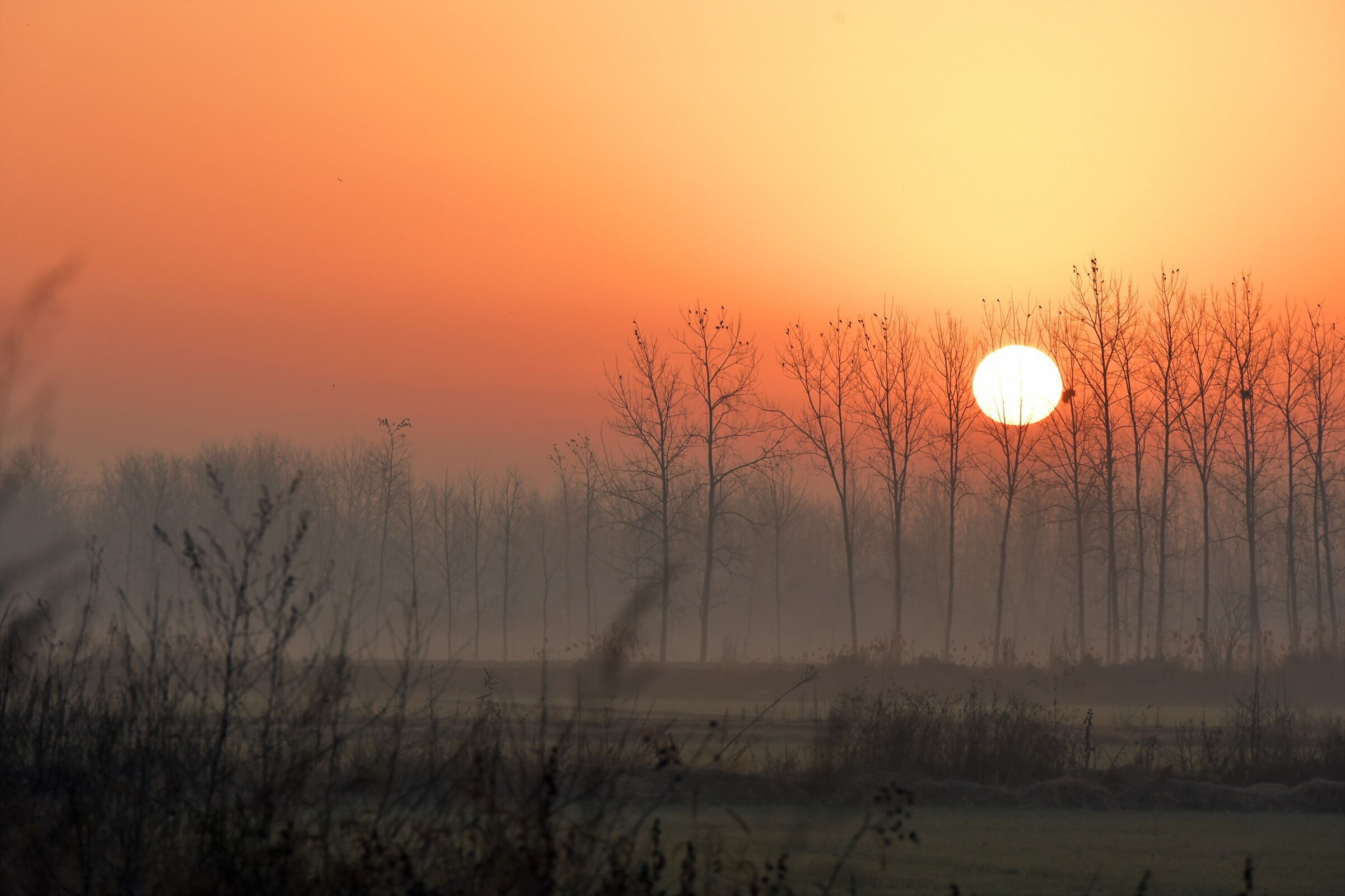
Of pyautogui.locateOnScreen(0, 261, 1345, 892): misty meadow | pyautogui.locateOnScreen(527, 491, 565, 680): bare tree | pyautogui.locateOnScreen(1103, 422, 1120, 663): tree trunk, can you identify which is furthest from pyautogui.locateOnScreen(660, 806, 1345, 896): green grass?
pyautogui.locateOnScreen(527, 491, 565, 680): bare tree

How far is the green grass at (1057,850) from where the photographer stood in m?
11.3

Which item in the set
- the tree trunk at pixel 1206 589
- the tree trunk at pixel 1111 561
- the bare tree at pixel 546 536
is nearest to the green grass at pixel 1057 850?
the tree trunk at pixel 1206 589

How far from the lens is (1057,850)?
13227 mm

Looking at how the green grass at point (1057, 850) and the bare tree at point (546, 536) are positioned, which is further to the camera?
the bare tree at point (546, 536)

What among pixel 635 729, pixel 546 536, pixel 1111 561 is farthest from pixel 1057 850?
pixel 546 536

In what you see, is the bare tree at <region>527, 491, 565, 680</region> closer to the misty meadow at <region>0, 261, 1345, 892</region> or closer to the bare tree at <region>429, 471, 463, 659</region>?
the bare tree at <region>429, 471, 463, 659</region>

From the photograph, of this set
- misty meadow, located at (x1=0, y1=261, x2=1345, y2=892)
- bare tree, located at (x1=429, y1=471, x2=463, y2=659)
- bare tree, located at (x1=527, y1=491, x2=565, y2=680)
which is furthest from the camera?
bare tree, located at (x1=527, y1=491, x2=565, y2=680)

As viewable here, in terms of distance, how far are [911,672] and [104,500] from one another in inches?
2922

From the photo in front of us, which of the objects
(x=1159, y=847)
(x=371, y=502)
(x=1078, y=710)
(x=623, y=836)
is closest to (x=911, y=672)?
(x=1078, y=710)

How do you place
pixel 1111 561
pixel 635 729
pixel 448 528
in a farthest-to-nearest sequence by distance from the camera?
pixel 448 528
pixel 1111 561
pixel 635 729

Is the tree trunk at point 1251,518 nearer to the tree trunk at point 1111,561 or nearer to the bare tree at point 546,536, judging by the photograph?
the tree trunk at point 1111,561

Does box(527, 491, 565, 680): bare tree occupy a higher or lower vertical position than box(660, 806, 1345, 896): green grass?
higher

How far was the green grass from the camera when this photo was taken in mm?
11312

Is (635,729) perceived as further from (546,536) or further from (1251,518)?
(546,536)
